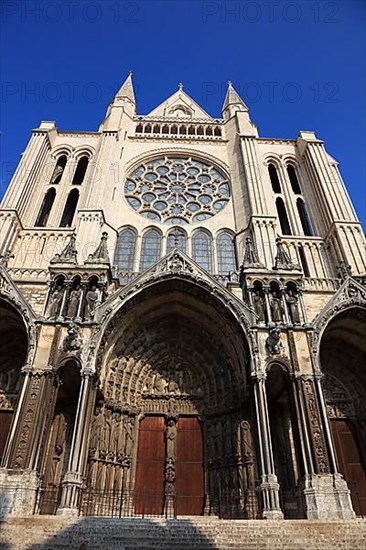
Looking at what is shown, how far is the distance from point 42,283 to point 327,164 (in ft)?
45.2

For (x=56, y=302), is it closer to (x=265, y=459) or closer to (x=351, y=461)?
(x=265, y=459)

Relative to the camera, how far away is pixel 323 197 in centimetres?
1625

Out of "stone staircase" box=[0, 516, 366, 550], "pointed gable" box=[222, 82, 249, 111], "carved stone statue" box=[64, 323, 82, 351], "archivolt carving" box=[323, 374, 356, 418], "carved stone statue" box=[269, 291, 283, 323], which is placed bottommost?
"stone staircase" box=[0, 516, 366, 550]

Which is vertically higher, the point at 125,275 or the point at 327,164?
the point at 327,164

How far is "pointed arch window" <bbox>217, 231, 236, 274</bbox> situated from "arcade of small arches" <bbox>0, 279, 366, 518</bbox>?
3.50 metres

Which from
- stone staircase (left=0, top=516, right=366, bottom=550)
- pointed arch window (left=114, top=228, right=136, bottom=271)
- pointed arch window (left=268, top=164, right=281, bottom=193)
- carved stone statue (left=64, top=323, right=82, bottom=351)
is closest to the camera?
stone staircase (left=0, top=516, right=366, bottom=550)

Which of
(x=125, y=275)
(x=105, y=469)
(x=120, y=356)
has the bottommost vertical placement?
(x=105, y=469)

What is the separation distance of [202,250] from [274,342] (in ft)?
21.1

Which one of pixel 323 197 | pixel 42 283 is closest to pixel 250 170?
pixel 323 197

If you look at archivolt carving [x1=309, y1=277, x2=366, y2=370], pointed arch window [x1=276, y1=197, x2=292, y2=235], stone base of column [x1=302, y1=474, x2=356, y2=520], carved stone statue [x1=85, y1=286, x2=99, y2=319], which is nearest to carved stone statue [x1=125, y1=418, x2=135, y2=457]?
carved stone statue [x1=85, y1=286, x2=99, y2=319]

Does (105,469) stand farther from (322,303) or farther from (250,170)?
(250,170)

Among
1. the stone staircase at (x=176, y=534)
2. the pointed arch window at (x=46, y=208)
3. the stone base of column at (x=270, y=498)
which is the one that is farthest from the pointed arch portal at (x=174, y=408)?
the pointed arch window at (x=46, y=208)

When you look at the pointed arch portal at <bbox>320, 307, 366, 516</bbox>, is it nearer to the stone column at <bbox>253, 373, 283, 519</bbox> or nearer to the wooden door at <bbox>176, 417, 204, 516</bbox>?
the stone column at <bbox>253, 373, 283, 519</bbox>

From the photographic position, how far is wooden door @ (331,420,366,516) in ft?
34.8
